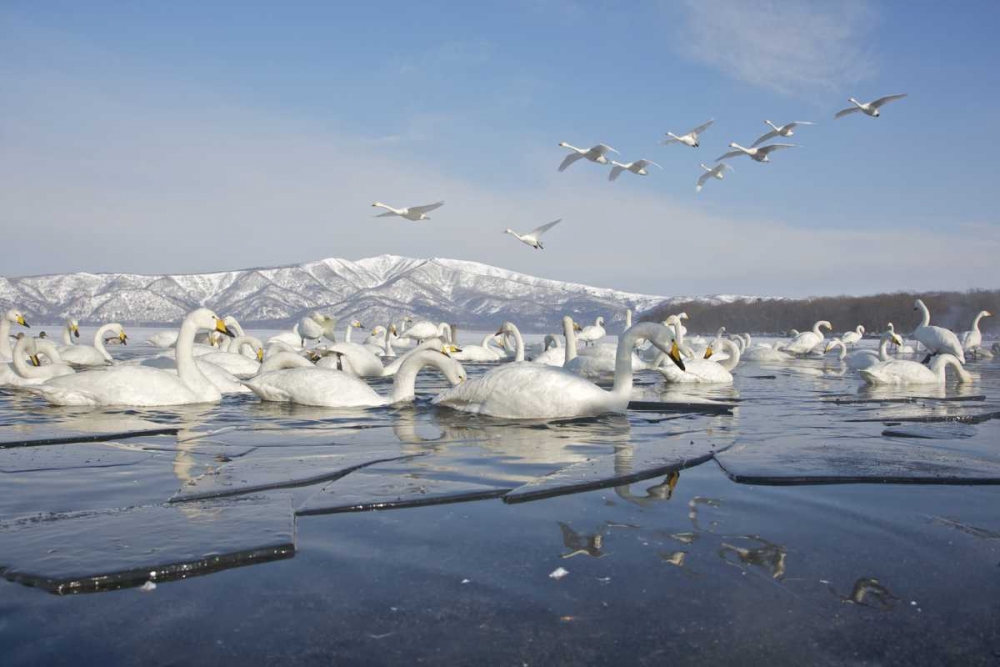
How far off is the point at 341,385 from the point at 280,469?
15.9 ft

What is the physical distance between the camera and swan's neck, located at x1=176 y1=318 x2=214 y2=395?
1068 cm

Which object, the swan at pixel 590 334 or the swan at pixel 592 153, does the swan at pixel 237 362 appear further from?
the swan at pixel 590 334

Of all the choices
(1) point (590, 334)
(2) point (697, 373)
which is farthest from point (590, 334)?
(2) point (697, 373)

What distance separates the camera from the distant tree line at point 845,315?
67.6m

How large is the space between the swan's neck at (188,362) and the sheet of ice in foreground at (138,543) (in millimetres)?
6635

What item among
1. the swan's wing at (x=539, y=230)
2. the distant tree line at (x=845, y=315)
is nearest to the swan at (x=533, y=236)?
the swan's wing at (x=539, y=230)

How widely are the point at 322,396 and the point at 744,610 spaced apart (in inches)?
329

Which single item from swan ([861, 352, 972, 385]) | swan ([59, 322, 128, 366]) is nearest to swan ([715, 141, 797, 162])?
swan ([861, 352, 972, 385])

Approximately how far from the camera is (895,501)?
476cm

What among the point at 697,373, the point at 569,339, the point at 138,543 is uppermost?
the point at 569,339

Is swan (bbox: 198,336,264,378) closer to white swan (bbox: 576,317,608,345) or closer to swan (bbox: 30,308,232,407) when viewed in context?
swan (bbox: 30,308,232,407)

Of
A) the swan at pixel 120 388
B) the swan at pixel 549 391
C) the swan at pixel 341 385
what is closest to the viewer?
the swan at pixel 549 391

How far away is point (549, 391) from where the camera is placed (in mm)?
8992

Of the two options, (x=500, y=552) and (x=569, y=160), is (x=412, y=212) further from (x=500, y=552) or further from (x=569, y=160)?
(x=500, y=552)
